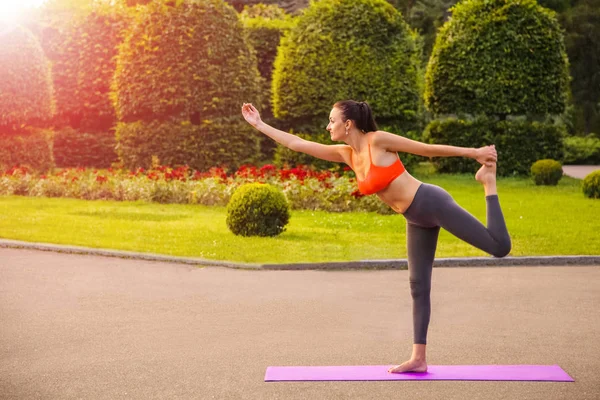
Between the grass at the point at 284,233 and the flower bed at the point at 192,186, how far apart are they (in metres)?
0.55

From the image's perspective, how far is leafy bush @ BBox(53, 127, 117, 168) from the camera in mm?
27594

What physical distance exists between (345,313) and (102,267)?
4126 millimetres

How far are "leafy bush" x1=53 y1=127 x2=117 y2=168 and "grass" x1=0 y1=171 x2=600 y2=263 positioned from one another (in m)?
8.18

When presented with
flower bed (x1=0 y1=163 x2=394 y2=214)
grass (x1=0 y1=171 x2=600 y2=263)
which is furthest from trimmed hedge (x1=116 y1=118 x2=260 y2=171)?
grass (x1=0 y1=171 x2=600 y2=263)

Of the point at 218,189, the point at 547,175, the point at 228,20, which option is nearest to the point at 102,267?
the point at 218,189

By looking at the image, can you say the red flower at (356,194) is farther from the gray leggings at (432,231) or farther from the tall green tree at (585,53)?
the tall green tree at (585,53)

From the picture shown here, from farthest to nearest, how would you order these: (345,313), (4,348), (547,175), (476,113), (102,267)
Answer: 1. (476,113)
2. (547,175)
3. (102,267)
4. (345,313)
5. (4,348)

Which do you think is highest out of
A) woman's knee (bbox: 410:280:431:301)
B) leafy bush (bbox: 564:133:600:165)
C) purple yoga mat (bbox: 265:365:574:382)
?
woman's knee (bbox: 410:280:431:301)

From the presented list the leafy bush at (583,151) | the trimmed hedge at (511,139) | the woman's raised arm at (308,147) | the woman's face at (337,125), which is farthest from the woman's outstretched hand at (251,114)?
the leafy bush at (583,151)

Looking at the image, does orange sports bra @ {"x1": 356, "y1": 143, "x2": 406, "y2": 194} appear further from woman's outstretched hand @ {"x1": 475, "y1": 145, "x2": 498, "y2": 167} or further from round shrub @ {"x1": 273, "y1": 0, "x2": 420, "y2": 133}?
round shrub @ {"x1": 273, "y1": 0, "x2": 420, "y2": 133}

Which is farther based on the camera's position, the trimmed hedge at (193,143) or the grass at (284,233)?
the trimmed hedge at (193,143)

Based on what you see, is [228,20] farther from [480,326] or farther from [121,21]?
[480,326]

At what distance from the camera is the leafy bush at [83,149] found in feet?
90.5

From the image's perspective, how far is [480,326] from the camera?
7293 millimetres
